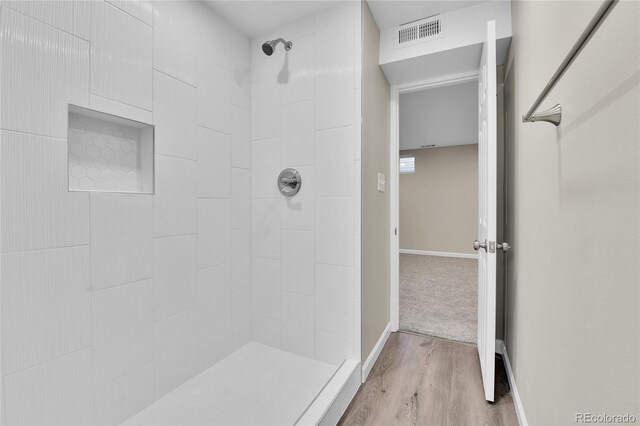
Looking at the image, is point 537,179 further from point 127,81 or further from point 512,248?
point 127,81

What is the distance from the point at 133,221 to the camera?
147 centimetres

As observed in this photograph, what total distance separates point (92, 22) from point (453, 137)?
5266 mm

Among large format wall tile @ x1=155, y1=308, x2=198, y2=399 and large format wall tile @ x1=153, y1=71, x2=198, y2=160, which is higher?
large format wall tile @ x1=153, y1=71, x2=198, y2=160

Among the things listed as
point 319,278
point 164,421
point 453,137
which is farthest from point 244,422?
point 453,137

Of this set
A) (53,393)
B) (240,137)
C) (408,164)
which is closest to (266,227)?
(240,137)

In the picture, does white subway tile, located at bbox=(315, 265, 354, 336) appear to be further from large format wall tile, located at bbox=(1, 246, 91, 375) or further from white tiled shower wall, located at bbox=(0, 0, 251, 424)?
large format wall tile, located at bbox=(1, 246, 91, 375)

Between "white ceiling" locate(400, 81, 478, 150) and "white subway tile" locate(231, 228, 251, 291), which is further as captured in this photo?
"white ceiling" locate(400, 81, 478, 150)

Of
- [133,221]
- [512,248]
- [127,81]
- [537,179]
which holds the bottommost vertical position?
[512,248]

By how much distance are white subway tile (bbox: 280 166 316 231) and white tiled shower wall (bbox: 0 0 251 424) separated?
361 millimetres

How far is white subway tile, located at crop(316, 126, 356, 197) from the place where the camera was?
185 centimetres

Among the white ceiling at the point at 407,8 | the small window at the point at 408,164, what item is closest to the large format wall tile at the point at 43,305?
the white ceiling at the point at 407,8

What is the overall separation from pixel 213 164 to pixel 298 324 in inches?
48.9

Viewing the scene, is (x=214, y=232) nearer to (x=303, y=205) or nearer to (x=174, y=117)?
(x=303, y=205)

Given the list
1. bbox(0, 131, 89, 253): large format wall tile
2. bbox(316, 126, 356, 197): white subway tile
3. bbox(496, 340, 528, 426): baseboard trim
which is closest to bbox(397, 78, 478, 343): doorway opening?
bbox(496, 340, 528, 426): baseboard trim
